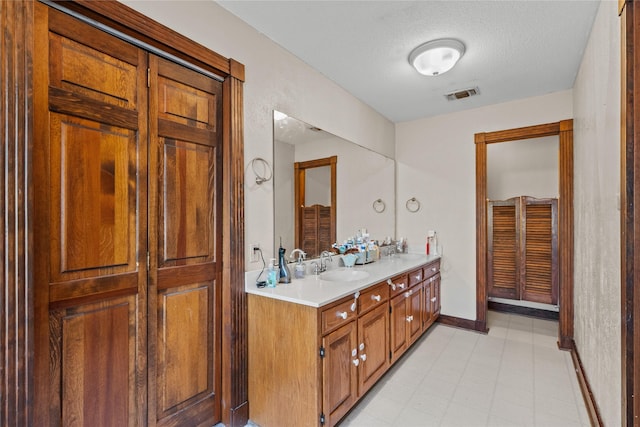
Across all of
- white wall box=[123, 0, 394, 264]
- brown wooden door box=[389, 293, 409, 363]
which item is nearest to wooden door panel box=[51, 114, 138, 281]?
white wall box=[123, 0, 394, 264]

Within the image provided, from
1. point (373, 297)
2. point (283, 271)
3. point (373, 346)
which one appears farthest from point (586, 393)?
point (283, 271)

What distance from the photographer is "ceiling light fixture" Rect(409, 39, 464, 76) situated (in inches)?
87.4

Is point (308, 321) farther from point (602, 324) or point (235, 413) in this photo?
point (602, 324)

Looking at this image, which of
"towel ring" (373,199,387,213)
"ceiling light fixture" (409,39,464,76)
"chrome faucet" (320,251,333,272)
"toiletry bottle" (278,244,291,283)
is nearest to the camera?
"toiletry bottle" (278,244,291,283)

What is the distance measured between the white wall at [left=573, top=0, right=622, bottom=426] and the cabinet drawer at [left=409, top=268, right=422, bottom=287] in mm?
1263

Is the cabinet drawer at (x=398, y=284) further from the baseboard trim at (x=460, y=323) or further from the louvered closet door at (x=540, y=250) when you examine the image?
the louvered closet door at (x=540, y=250)

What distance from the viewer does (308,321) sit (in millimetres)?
1668

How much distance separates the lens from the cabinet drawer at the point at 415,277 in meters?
2.84

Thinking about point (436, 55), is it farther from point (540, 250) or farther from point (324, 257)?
point (540, 250)

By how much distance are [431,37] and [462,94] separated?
119 centimetres

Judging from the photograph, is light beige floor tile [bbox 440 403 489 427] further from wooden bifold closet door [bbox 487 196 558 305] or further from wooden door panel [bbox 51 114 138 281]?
wooden bifold closet door [bbox 487 196 558 305]

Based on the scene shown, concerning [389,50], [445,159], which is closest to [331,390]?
[389,50]

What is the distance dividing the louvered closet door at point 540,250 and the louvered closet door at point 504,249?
10 centimetres

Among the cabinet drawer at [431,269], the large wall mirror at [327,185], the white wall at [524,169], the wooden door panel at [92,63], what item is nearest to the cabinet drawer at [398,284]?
the cabinet drawer at [431,269]
